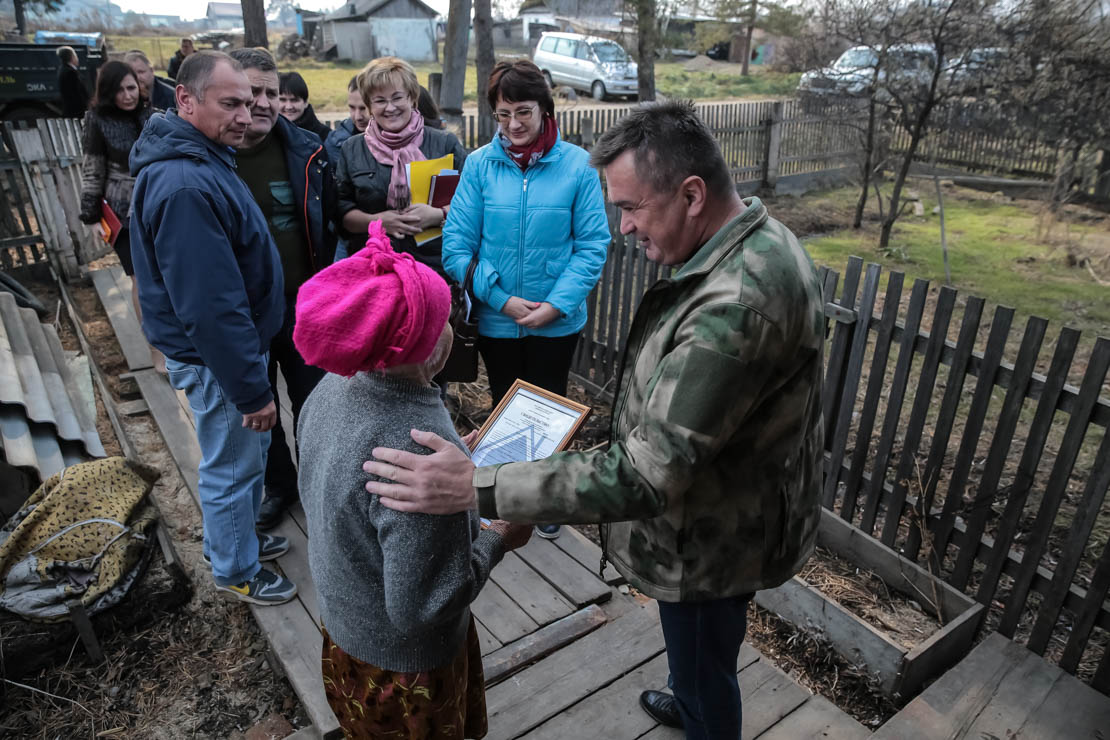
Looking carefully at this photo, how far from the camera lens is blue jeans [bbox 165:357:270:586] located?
2740 millimetres

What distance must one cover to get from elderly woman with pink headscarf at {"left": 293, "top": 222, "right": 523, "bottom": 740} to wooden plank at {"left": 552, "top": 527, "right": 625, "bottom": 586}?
1501 mm

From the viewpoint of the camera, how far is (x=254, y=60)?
3.42m

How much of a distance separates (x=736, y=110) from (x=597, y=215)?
1025cm

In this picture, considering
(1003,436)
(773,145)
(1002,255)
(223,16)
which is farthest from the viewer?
(223,16)

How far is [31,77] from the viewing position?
12.6 m

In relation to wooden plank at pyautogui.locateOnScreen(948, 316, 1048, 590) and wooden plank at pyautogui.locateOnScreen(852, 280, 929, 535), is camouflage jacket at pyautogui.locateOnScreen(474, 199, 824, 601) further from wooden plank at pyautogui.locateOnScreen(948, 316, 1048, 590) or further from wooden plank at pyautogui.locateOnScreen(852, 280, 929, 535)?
wooden plank at pyautogui.locateOnScreen(852, 280, 929, 535)

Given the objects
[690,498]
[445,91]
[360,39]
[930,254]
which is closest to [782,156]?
[930,254]

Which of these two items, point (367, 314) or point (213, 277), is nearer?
point (367, 314)

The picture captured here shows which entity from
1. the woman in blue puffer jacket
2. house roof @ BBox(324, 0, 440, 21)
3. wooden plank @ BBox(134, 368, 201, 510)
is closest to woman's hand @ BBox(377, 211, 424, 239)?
the woman in blue puffer jacket

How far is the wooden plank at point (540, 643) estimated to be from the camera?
2.77 metres

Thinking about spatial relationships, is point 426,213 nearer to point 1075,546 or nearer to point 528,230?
point 528,230

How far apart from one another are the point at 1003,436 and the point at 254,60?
12.3 ft

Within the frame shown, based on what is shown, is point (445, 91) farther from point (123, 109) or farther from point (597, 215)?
point (597, 215)

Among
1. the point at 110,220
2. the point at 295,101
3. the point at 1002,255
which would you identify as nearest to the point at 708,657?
the point at 295,101
